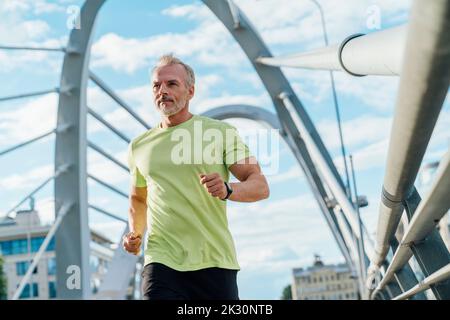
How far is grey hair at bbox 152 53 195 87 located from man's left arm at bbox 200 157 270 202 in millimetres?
388

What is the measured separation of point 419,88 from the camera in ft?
6.52

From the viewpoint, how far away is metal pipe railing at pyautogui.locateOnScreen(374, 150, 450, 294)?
2.64 metres

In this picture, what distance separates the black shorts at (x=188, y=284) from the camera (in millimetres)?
3334

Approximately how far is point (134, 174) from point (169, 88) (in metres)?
0.47

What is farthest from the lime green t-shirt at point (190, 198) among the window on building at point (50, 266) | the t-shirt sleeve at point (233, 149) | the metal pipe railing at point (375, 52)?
the window on building at point (50, 266)

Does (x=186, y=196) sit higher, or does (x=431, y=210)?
(x=186, y=196)

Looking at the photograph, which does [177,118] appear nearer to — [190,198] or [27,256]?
[190,198]

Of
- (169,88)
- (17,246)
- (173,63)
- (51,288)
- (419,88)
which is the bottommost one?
(419,88)

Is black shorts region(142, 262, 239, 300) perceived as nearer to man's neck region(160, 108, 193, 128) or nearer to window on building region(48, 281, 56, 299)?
man's neck region(160, 108, 193, 128)

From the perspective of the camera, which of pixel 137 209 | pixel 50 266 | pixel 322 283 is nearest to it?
pixel 137 209

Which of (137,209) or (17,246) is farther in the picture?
(17,246)

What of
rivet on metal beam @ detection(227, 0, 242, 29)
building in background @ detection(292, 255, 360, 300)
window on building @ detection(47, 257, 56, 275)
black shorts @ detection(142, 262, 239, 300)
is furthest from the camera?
building in background @ detection(292, 255, 360, 300)

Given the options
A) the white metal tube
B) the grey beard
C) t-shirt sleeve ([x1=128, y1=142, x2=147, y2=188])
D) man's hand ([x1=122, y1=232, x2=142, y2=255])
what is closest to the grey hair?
the grey beard

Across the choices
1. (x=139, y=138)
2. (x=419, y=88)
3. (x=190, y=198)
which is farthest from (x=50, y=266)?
(x=419, y=88)
